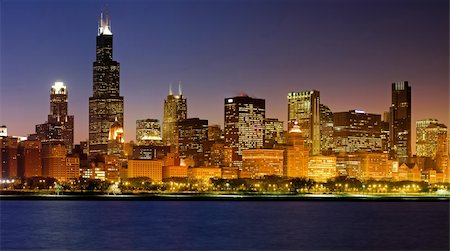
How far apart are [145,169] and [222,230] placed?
389 feet

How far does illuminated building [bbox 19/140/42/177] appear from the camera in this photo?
183m

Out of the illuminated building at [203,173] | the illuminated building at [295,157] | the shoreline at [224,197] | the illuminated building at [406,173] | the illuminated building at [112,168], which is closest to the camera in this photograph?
the shoreline at [224,197]

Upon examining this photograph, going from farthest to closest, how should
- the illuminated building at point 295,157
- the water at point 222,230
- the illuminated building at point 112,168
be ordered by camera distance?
1. the illuminated building at point 295,157
2. the illuminated building at point 112,168
3. the water at point 222,230

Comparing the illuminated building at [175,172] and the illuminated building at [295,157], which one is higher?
the illuminated building at [295,157]

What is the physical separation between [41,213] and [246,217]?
20.2 m

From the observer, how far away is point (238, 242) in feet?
186

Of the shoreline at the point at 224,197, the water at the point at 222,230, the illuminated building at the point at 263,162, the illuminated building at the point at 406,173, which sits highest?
the illuminated building at the point at 263,162

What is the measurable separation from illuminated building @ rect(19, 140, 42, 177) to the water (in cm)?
9892

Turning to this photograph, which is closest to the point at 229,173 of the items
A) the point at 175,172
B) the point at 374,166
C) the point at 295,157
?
the point at 175,172

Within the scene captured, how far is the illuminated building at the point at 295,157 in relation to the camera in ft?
605

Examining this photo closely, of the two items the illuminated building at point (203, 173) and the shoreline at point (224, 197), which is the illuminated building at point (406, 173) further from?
the shoreline at point (224, 197)

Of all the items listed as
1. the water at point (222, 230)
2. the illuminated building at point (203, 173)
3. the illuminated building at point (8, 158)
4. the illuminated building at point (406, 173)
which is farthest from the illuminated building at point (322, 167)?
the water at point (222, 230)

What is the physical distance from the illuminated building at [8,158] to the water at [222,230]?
324ft

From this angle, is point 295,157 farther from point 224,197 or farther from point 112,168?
point 224,197
